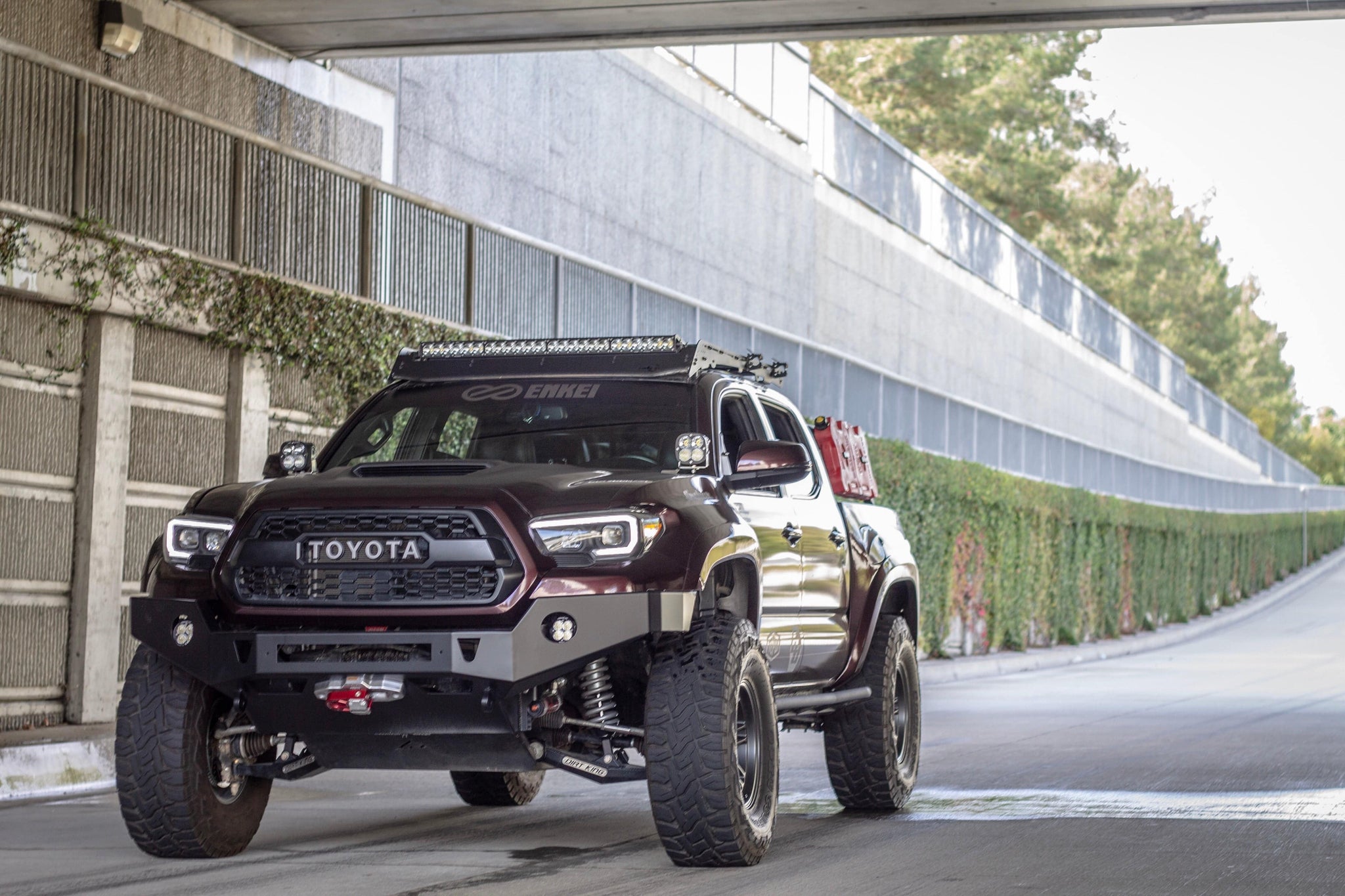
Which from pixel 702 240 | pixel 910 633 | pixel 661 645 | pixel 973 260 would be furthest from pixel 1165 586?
pixel 661 645

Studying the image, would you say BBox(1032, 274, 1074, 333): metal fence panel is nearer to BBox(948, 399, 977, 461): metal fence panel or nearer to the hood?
BBox(948, 399, 977, 461): metal fence panel

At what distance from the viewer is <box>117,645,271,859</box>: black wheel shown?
316 inches

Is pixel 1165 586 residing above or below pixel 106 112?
below

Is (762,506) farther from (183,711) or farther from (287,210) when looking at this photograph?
(287,210)

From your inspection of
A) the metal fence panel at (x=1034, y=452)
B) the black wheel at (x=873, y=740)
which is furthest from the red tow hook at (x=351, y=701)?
the metal fence panel at (x=1034, y=452)

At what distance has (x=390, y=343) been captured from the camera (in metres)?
18.1

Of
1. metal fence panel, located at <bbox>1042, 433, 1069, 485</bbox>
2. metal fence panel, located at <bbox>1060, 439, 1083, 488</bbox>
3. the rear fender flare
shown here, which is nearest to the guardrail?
the rear fender flare

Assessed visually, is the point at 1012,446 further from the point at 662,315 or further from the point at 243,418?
the point at 243,418

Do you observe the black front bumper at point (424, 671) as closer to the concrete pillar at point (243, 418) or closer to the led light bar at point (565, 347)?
the led light bar at point (565, 347)

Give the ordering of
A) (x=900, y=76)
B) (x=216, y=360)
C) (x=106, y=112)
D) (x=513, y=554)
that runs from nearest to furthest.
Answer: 1. (x=513, y=554)
2. (x=106, y=112)
3. (x=216, y=360)
4. (x=900, y=76)

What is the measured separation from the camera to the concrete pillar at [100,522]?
14.3 m

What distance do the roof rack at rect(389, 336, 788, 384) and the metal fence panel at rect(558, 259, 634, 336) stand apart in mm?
11464

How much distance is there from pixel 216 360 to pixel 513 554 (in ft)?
29.6

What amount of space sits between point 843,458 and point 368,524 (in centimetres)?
460
